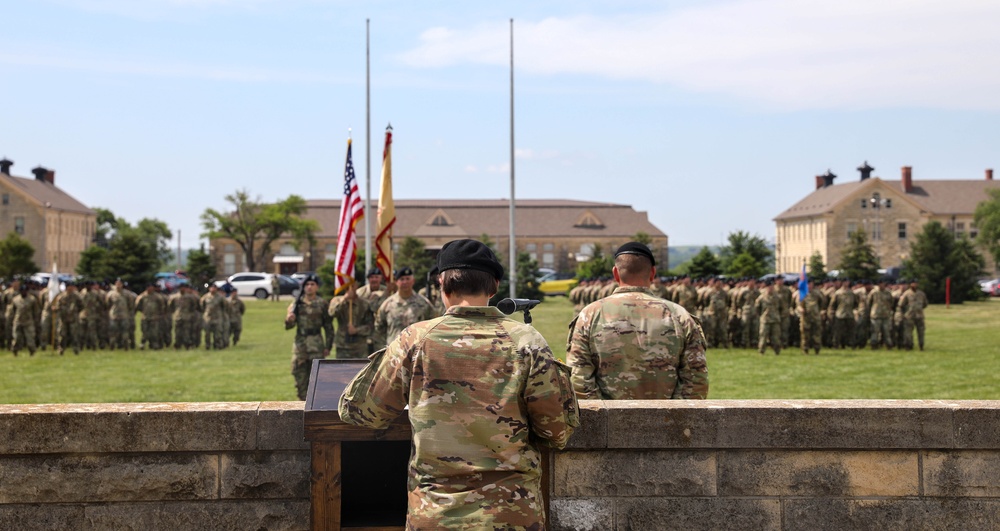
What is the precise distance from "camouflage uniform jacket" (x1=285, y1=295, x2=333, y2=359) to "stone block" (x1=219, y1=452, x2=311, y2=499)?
9.09m

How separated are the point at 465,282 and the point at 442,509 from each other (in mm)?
892

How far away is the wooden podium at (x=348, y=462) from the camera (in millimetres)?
5008

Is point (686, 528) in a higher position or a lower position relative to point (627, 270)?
lower

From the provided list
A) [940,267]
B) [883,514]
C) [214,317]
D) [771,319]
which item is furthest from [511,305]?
[940,267]

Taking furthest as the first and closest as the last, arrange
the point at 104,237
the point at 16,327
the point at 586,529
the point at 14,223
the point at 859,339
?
the point at 104,237, the point at 14,223, the point at 859,339, the point at 16,327, the point at 586,529

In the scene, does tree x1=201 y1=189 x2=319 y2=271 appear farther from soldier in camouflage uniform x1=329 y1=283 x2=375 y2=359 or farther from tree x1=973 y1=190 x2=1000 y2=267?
soldier in camouflage uniform x1=329 y1=283 x2=375 y2=359

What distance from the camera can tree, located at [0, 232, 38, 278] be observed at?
7156cm

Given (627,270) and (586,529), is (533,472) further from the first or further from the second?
(627,270)

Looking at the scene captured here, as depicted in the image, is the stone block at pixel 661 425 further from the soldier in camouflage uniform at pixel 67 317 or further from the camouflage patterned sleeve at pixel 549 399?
the soldier in camouflage uniform at pixel 67 317

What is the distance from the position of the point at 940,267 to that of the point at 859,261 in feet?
13.4

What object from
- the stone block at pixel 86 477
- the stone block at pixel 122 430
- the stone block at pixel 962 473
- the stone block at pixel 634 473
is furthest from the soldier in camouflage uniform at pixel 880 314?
the stone block at pixel 86 477

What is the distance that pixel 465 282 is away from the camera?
438cm

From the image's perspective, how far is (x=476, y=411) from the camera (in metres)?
4.24

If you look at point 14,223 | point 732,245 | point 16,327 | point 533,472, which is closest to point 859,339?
point 16,327
